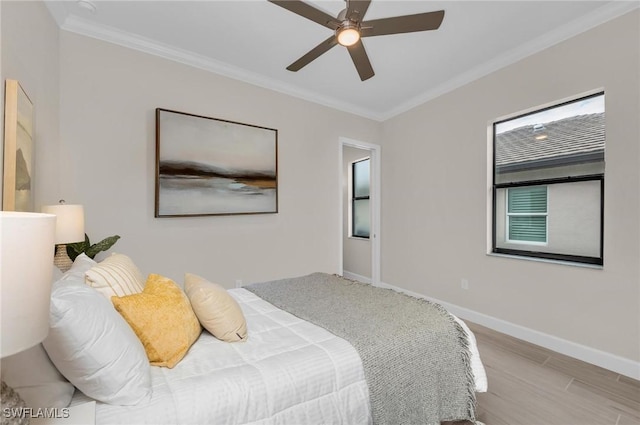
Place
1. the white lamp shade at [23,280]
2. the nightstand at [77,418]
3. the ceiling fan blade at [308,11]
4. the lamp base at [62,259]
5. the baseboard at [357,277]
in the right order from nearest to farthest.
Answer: the white lamp shade at [23,280] → the nightstand at [77,418] → the ceiling fan blade at [308,11] → the lamp base at [62,259] → the baseboard at [357,277]

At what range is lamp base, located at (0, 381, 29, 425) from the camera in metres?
0.71

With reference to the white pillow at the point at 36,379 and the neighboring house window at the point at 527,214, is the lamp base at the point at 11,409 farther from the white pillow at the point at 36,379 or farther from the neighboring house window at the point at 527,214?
the neighboring house window at the point at 527,214

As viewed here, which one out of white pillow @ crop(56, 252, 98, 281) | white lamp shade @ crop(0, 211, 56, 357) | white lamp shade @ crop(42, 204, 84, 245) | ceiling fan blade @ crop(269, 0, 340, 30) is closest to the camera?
white lamp shade @ crop(0, 211, 56, 357)

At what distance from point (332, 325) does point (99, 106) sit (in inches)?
106

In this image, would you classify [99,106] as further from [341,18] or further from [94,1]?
[341,18]

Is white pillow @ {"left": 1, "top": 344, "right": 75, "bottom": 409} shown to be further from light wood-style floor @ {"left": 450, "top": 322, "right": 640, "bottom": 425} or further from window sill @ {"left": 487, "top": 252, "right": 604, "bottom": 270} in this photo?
window sill @ {"left": 487, "top": 252, "right": 604, "bottom": 270}

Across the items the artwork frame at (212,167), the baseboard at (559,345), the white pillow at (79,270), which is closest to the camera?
the white pillow at (79,270)

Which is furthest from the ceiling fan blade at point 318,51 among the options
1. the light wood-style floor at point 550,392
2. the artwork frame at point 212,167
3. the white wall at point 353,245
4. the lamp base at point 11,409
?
the white wall at point 353,245

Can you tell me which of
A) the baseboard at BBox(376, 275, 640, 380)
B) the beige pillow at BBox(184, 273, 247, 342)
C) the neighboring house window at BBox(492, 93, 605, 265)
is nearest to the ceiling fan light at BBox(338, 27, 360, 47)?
the beige pillow at BBox(184, 273, 247, 342)

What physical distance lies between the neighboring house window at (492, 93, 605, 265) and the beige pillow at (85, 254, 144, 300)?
3.31 meters

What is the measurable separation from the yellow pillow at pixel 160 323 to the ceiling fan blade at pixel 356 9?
1.76 meters

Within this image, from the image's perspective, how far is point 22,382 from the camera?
90 cm

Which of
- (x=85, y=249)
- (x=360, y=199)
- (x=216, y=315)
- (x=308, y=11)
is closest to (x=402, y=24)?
(x=308, y=11)

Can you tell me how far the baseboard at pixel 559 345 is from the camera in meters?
2.29
